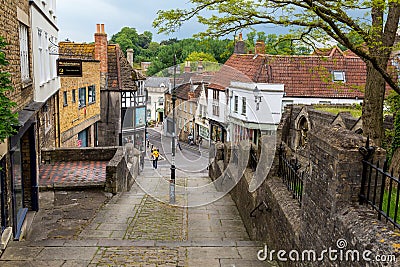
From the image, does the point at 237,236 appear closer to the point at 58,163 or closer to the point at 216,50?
the point at 216,50

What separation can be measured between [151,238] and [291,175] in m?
3.52

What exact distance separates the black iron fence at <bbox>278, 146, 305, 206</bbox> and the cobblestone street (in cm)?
126

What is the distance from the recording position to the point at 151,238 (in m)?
9.09

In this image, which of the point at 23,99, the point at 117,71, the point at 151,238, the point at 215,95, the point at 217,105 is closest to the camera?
the point at 151,238

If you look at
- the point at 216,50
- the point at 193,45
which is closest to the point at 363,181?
the point at 216,50

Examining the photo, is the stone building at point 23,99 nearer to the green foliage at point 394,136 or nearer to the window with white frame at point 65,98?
the window with white frame at point 65,98

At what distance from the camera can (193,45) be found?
11.6m

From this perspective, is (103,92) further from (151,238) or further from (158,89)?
(151,238)

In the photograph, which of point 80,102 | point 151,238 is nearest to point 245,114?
point 151,238

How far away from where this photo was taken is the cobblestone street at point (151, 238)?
6875 mm

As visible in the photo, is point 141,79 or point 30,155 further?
point 141,79

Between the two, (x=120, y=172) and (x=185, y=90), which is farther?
(x=120, y=172)

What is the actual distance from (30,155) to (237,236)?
5289 mm

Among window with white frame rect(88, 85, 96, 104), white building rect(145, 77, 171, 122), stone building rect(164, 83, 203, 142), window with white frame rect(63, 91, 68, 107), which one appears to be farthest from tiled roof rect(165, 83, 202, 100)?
window with white frame rect(88, 85, 96, 104)
